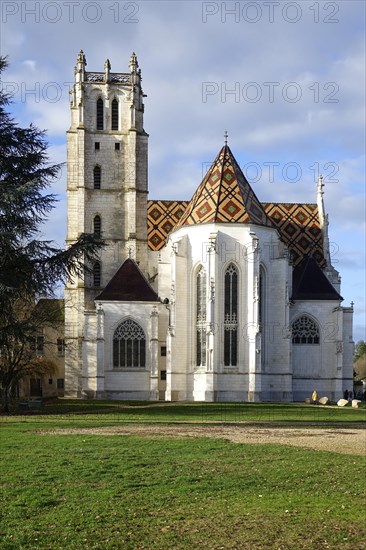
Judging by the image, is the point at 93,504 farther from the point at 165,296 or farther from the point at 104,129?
the point at 104,129

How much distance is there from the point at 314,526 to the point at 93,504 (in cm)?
331

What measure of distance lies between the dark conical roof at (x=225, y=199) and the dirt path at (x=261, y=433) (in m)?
25.0

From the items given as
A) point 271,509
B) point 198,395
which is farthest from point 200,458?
point 198,395

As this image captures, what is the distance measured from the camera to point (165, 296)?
5475 centimetres

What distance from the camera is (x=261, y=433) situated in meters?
23.1

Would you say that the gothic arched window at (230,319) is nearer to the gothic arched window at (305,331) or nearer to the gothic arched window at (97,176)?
the gothic arched window at (305,331)

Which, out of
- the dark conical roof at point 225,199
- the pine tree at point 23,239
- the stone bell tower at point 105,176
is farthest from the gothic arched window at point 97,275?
the pine tree at point 23,239

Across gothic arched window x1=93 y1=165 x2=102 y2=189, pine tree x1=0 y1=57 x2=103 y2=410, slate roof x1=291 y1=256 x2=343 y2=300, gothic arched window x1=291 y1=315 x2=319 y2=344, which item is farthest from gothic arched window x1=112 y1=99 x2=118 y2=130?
pine tree x1=0 y1=57 x2=103 y2=410

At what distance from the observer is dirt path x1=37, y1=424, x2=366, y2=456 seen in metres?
20.1

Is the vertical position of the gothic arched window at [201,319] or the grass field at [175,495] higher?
the gothic arched window at [201,319]

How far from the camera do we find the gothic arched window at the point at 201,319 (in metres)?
48.9

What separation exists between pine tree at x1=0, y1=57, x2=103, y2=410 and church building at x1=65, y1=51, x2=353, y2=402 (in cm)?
1649

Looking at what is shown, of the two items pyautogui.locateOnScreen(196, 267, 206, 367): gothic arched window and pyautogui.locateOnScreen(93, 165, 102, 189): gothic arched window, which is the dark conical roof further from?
pyautogui.locateOnScreen(93, 165, 102, 189): gothic arched window

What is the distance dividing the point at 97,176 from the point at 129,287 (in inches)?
447
